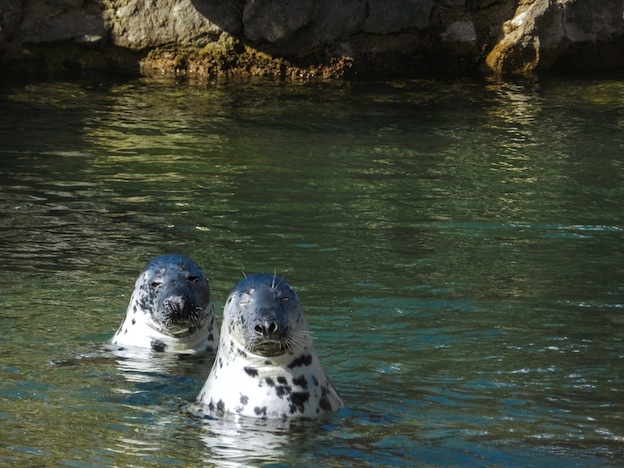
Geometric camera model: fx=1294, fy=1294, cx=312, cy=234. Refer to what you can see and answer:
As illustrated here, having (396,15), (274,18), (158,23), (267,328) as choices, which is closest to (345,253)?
(267,328)

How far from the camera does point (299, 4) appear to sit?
718 inches

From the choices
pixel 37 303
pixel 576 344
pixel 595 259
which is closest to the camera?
pixel 576 344

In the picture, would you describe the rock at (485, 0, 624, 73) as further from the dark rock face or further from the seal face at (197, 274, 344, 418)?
the seal face at (197, 274, 344, 418)

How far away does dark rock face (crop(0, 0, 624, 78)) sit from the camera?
59.6 feet

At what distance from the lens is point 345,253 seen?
10555 mm

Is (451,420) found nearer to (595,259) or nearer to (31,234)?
(595,259)

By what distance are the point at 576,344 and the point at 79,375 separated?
320 centimetres

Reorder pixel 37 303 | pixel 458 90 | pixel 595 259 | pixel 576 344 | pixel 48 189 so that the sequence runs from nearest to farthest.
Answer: pixel 576 344
pixel 37 303
pixel 595 259
pixel 48 189
pixel 458 90

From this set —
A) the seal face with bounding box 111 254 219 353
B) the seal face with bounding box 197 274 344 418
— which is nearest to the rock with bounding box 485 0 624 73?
the seal face with bounding box 111 254 219 353

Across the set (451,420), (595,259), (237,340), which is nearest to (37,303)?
(237,340)

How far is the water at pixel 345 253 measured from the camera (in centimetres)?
667

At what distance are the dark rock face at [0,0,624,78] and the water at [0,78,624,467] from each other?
765 millimetres

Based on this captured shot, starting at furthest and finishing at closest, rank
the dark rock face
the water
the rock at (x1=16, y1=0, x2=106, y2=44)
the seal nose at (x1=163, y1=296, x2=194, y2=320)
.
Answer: the dark rock face
the rock at (x1=16, y1=0, x2=106, y2=44)
the seal nose at (x1=163, y1=296, x2=194, y2=320)
the water

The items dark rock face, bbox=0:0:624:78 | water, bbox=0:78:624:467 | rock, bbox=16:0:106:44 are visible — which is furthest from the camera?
dark rock face, bbox=0:0:624:78
